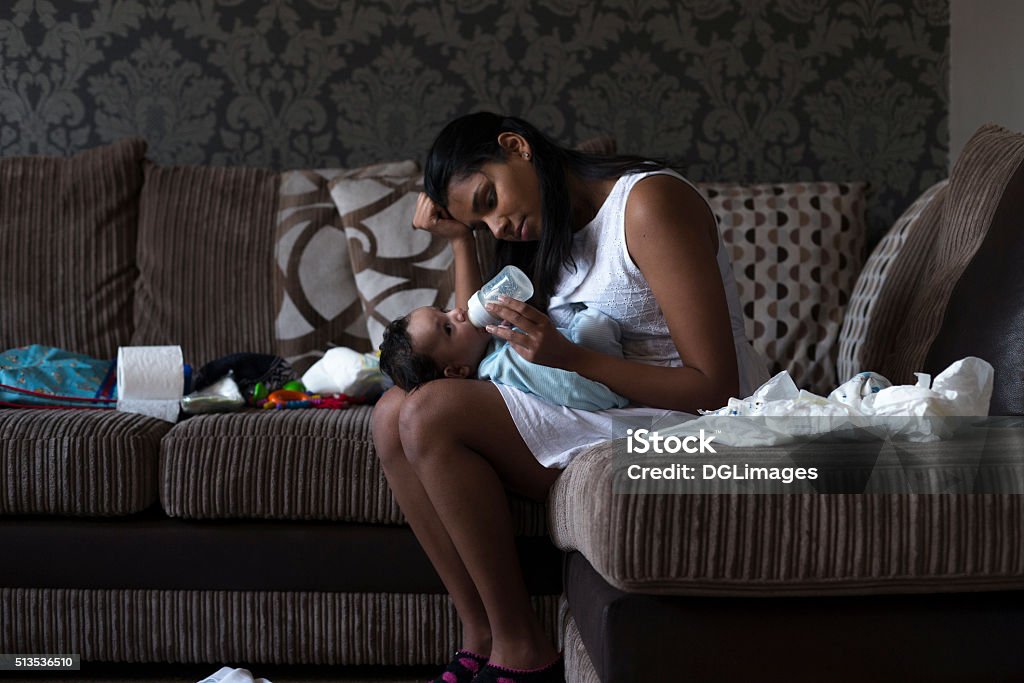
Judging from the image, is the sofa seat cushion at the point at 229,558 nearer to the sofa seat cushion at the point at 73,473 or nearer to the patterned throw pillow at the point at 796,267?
the sofa seat cushion at the point at 73,473

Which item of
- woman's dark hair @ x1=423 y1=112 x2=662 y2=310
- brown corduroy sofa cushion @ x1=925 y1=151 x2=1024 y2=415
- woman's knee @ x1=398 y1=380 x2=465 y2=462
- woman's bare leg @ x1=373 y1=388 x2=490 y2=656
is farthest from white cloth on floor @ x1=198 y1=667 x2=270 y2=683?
brown corduroy sofa cushion @ x1=925 y1=151 x2=1024 y2=415

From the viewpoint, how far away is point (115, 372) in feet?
6.78

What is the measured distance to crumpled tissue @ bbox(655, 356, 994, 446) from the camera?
114 centimetres

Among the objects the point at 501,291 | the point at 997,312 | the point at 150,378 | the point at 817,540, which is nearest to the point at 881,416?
the point at 817,540

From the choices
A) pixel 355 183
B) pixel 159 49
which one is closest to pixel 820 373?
pixel 355 183

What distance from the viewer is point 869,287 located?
2129 millimetres

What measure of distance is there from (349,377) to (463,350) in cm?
53

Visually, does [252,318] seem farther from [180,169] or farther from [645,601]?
[645,601]

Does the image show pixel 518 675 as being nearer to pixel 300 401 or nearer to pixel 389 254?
pixel 300 401

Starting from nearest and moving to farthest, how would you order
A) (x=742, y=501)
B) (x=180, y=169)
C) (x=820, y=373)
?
1. (x=742, y=501)
2. (x=820, y=373)
3. (x=180, y=169)

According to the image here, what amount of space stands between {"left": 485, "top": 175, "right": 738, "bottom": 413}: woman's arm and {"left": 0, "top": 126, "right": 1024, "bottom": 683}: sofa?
7.7 inches

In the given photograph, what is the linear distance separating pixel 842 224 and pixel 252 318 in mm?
1414

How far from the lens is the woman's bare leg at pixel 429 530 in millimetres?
1510

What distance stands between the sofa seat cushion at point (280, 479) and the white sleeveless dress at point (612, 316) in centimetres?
24
